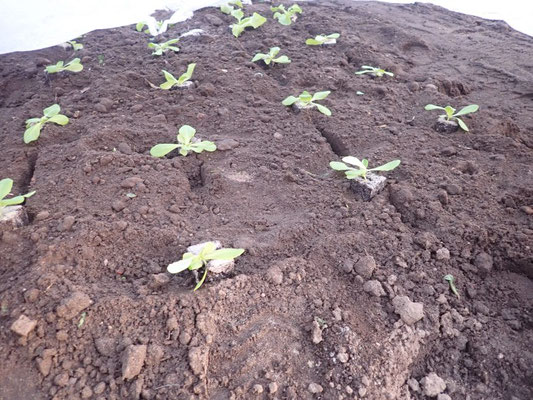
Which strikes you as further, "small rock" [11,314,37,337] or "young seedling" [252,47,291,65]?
"young seedling" [252,47,291,65]

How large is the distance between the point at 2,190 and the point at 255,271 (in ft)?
3.76

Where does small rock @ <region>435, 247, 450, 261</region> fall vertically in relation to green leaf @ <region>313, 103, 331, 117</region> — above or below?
below

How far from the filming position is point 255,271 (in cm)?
144

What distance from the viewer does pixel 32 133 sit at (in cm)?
212

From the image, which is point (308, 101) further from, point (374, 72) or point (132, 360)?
point (132, 360)

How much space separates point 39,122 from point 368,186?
1932 mm

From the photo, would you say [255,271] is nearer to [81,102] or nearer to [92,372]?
[92,372]

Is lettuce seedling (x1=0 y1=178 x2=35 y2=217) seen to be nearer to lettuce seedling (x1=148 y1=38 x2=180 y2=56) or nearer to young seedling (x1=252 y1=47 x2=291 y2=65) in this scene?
lettuce seedling (x1=148 y1=38 x2=180 y2=56)

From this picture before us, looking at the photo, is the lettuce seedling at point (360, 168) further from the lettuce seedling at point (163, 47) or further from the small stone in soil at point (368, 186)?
the lettuce seedling at point (163, 47)

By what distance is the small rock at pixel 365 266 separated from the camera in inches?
56.7

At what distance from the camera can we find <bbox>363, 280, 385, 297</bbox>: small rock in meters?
1.38

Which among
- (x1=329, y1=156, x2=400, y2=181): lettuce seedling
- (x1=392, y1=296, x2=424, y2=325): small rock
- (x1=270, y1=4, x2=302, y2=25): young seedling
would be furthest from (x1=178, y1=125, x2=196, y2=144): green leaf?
(x1=270, y1=4, x2=302, y2=25): young seedling

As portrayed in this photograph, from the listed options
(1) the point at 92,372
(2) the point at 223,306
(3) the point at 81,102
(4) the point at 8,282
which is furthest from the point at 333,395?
(3) the point at 81,102

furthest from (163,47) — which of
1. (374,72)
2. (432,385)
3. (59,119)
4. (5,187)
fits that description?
(432,385)
